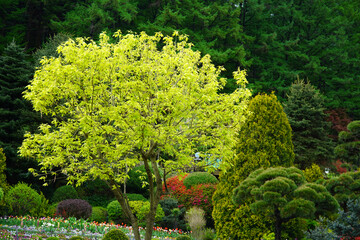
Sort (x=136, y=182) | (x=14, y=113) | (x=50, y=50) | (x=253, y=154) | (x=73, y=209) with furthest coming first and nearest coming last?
(x=50, y=50) < (x=136, y=182) < (x=14, y=113) < (x=73, y=209) < (x=253, y=154)

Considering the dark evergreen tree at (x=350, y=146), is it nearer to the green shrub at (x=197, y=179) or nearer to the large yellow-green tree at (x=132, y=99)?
the green shrub at (x=197, y=179)

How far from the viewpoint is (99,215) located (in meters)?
14.5

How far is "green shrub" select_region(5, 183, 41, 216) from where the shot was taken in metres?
12.6

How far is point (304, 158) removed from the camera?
19.9m

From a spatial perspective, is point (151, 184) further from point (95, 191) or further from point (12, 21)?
point (12, 21)

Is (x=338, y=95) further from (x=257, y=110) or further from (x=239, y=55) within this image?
(x=257, y=110)

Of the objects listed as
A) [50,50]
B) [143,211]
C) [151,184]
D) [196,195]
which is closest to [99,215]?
[143,211]

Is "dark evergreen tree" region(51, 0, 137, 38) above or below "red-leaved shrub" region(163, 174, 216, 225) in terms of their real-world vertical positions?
above

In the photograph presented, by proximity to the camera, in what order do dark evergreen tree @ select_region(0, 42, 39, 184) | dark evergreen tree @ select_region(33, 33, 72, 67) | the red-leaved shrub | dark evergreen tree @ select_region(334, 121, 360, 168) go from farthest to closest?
dark evergreen tree @ select_region(33, 33, 72, 67)
dark evergreen tree @ select_region(0, 42, 39, 184)
dark evergreen tree @ select_region(334, 121, 360, 168)
the red-leaved shrub

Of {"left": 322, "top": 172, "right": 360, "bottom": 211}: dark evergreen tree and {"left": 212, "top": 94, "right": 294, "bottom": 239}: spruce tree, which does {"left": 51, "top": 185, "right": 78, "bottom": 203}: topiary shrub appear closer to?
{"left": 212, "top": 94, "right": 294, "bottom": 239}: spruce tree

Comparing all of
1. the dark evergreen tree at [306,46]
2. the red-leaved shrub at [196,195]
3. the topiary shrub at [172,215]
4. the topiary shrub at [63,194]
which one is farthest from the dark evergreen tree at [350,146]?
the dark evergreen tree at [306,46]

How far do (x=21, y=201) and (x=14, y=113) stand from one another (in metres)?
5.27

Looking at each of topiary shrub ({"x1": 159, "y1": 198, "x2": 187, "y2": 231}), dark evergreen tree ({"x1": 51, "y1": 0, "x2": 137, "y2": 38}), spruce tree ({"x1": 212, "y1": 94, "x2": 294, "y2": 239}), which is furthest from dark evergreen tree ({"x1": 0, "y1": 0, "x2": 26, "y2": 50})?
spruce tree ({"x1": 212, "y1": 94, "x2": 294, "y2": 239})

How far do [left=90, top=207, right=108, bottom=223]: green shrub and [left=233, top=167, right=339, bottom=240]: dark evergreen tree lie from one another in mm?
7570
